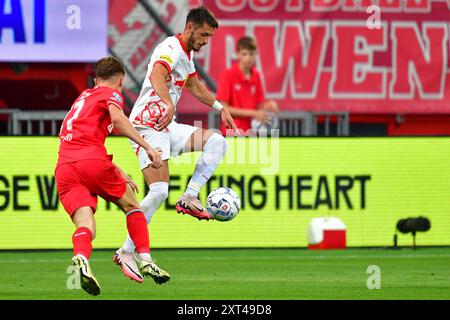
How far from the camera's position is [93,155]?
391 inches

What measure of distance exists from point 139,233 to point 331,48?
9.07 meters

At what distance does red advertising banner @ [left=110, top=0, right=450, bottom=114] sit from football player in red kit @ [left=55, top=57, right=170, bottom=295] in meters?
8.15

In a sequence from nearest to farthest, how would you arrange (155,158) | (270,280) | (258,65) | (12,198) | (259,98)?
(155,158) → (270,280) → (12,198) → (259,98) → (258,65)

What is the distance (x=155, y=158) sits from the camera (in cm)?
980

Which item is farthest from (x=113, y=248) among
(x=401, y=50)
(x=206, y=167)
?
(x=401, y=50)

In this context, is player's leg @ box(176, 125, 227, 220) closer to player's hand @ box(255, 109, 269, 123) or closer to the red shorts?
the red shorts

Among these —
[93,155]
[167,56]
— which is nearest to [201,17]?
[167,56]

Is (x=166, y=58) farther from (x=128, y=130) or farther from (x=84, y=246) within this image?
(x=84, y=246)

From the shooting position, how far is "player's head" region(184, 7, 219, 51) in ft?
37.7

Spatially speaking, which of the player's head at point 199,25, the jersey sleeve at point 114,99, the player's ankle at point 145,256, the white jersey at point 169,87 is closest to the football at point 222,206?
the white jersey at point 169,87

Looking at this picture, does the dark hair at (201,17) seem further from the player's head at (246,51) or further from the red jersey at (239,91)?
the red jersey at (239,91)

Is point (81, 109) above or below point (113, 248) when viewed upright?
above

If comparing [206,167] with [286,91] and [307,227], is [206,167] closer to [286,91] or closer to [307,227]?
[307,227]

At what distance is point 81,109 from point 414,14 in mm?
10074
